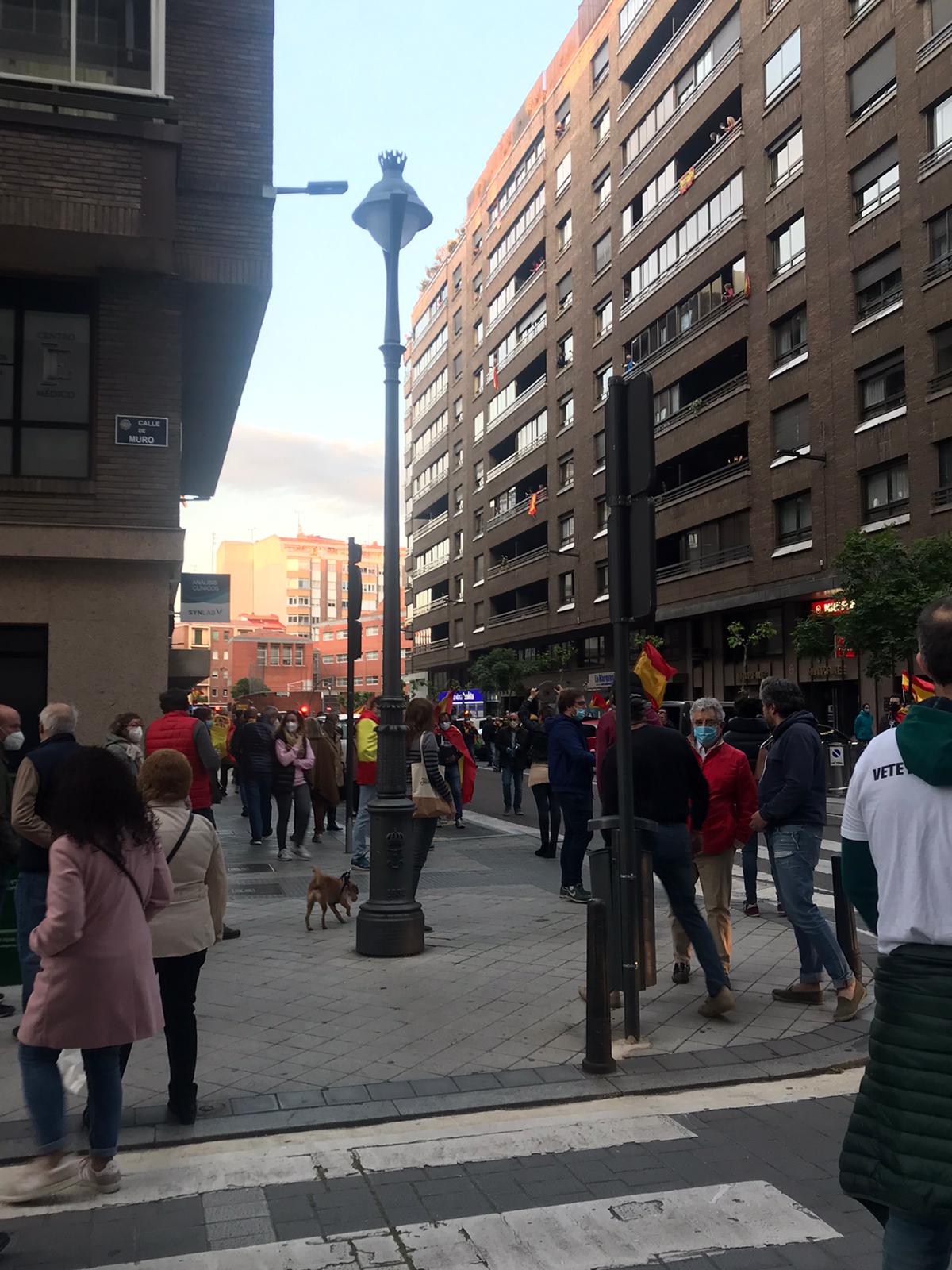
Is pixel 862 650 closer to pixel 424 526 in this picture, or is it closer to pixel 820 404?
pixel 820 404

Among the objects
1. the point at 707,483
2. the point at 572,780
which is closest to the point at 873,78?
the point at 707,483

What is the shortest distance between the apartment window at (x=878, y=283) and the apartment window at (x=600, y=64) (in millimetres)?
22917

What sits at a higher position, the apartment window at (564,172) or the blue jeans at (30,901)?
the apartment window at (564,172)

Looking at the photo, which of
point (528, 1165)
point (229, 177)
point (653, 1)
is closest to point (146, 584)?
point (229, 177)

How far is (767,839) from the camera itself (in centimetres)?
687

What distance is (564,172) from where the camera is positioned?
179 feet

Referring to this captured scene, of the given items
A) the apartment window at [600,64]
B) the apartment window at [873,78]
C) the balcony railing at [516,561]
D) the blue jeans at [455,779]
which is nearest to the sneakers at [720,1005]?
the blue jeans at [455,779]

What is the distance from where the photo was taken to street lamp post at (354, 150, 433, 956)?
791 centimetres

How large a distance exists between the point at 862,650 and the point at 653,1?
30973 mm

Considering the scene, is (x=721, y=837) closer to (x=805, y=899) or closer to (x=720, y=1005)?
(x=805, y=899)

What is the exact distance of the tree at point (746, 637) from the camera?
3528 centimetres

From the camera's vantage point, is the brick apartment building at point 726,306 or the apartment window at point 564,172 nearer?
the brick apartment building at point 726,306

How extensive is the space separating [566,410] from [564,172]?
11684 millimetres

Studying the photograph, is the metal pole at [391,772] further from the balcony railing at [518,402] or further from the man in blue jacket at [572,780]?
the balcony railing at [518,402]
